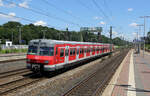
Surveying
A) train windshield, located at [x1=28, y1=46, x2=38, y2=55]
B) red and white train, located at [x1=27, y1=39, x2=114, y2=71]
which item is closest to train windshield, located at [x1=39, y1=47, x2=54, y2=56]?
red and white train, located at [x1=27, y1=39, x2=114, y2=71]

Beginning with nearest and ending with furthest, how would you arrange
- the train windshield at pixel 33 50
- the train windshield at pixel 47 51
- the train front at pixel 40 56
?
the train front at pixel 40 56 → the train windshield at pixel 47 51 → the train windshield at pixel 33 50

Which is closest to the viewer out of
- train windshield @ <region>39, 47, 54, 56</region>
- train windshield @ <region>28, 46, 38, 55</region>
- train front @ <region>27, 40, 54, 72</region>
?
train front @ <region>27, 40, 54, 72</region>

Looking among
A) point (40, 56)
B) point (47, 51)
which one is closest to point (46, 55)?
point (47, 51)

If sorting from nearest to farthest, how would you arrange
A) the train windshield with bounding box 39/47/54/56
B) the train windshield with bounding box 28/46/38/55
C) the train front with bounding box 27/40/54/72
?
the train front with bounding box 27/40/54/72 < the train windshield with bounding box 39/47/54/56 < the train windshield with bounding box 28/46/38/55

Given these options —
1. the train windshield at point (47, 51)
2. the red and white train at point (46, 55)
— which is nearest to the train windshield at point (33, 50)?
the red and white train at point (46, 55)

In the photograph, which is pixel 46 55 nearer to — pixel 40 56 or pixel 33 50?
pixel 40 56

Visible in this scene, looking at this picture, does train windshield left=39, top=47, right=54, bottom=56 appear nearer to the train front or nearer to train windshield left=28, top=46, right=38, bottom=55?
the train front

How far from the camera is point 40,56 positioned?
12914 mm

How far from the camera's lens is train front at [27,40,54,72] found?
498 inches

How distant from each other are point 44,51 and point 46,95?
189 inches

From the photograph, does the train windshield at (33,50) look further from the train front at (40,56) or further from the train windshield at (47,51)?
the train windshield at (47,51)

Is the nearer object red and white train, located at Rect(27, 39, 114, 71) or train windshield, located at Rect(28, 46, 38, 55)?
red and white train, located at Rect(27, 39, 114, 71)

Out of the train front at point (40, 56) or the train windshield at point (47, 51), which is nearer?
the train front at point (40, 56)

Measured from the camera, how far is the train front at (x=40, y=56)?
1266cm
